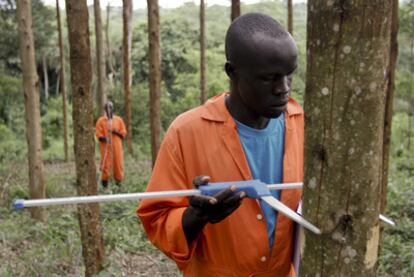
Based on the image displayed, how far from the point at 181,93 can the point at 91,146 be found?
63.6ft

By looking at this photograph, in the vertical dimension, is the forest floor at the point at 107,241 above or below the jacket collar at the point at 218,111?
below

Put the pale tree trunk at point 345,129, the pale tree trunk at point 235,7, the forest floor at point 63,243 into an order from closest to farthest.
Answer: the pale tree trunk at point 345,129 < the forest floor at point 63,243 < the pale tree trunk at point 235,7

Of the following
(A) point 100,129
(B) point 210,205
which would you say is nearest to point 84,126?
(B) point 210,205

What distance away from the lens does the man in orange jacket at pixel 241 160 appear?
158cm

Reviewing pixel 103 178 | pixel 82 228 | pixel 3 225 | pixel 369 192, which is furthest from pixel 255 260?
pixel 103 178

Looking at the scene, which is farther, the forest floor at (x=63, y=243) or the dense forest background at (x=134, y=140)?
the dense forest background at (x=134, y=140)

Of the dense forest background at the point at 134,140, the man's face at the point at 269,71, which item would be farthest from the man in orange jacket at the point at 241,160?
the dense forest background at the point at 134,140

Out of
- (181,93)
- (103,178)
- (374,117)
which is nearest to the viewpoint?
(374,117)

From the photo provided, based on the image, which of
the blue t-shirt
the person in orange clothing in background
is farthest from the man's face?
the person in orange clothing in background

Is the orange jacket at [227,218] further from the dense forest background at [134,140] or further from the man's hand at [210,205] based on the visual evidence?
the dense forest background at [134,140]

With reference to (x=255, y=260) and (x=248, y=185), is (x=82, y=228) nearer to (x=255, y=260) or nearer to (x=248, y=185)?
(x=255, y=260)

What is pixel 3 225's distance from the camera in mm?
6992

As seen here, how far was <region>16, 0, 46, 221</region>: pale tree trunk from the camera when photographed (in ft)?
22.8

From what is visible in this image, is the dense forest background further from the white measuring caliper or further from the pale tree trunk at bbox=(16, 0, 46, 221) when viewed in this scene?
the white measuring caliper
